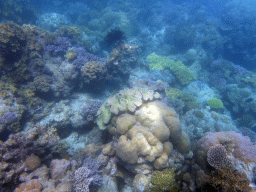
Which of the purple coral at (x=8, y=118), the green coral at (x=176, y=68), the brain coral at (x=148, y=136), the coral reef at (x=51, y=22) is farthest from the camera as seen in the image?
the coral reef at (x=51, y=22)

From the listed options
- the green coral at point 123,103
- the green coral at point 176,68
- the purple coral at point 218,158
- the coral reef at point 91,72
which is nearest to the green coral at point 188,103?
the green coral at point 176,68

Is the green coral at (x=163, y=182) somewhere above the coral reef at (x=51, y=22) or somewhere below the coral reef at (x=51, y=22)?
below

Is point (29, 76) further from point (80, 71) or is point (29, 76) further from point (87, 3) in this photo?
point (87, 3)

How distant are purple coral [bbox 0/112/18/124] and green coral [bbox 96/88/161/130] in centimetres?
340

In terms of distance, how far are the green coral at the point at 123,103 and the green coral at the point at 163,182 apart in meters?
1.98

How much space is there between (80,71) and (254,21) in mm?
21273

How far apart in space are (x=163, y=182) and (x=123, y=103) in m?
2.52

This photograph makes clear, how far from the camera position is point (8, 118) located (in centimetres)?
510

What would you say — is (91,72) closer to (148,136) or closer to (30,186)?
(148,136)

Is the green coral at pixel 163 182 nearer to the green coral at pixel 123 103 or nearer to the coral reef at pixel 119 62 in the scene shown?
the green coral at pixel 123 103

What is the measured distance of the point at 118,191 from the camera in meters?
4.05

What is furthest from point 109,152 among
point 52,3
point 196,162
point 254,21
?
point 52,3

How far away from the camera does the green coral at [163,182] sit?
3.48m

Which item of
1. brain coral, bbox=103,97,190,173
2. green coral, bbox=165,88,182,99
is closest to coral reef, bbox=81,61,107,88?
brain coral, bbox=103,97,190,173
